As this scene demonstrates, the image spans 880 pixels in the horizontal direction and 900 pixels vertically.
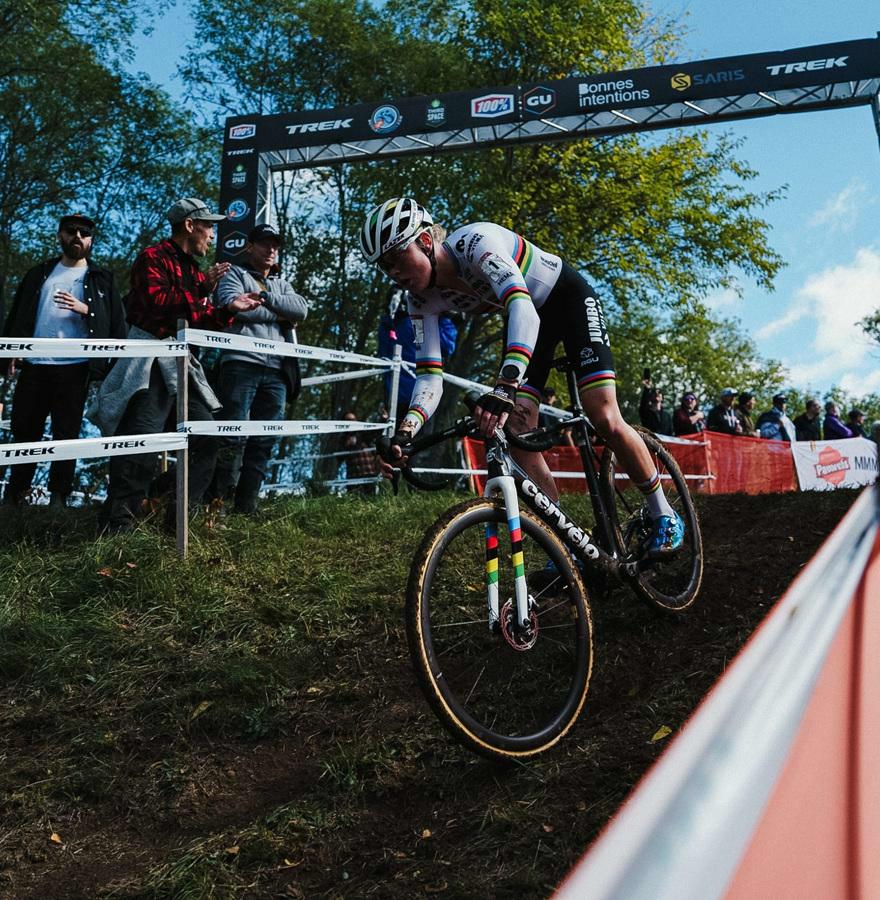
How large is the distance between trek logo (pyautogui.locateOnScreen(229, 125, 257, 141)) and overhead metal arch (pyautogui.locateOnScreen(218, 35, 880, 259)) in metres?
0.02

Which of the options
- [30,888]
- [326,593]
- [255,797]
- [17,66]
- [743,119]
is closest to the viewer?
[30,888]

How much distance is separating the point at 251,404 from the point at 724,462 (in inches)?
383

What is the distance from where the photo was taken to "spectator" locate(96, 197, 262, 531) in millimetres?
5660

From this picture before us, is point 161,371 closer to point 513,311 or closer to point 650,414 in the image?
point 513,311

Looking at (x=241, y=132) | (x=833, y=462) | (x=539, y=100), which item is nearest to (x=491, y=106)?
(x=539, y=100)

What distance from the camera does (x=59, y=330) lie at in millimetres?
6242

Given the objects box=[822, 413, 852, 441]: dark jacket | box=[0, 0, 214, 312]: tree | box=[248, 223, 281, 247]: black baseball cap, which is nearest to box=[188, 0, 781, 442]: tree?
box=[0, 0, 214, 312]: tree

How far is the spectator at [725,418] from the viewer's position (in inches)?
581

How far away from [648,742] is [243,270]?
509cm

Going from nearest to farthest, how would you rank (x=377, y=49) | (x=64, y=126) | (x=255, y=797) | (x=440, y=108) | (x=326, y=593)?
(x=255, y=797)
(x=326, y=593)
(x=440, y=108)
(x=64, y=126)
(x=377, y=49)

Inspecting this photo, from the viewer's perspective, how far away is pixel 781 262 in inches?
971

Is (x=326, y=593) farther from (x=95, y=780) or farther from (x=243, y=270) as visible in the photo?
(x=243, y=270)

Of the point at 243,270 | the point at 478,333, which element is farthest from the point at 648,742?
the point at 478,333

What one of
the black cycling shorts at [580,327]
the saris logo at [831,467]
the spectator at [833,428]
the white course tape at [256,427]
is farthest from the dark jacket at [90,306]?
the spectator at [833,428]
